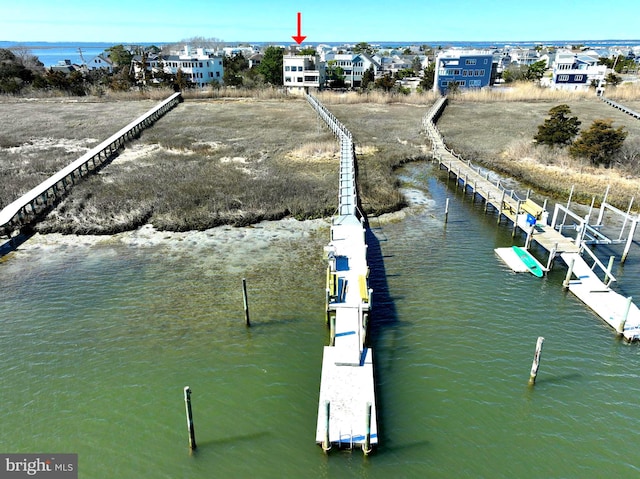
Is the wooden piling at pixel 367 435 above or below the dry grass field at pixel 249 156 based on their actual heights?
below

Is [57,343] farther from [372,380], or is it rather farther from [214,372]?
[372,380]

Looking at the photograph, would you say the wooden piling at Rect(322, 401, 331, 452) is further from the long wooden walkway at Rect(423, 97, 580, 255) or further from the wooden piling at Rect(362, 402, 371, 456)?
the long wooden walkway at Rect(423, 97, 580, 255)

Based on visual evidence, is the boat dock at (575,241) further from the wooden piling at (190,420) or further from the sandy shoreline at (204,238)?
the wooden piling at (190,420)

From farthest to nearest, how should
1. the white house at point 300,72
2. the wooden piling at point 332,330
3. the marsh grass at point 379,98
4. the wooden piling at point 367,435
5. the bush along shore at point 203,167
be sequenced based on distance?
the white house at point 300,72 → the marsh grass at point 379,98 → the bush along shore at point 203,167 → the wooden piling at point 332,330 → the wooden piling at point 367,435

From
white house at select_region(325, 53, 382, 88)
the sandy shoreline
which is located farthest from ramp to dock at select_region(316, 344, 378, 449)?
white house at select_region(325, 53, 382, 88)

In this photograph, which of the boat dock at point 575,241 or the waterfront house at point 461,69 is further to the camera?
the waterfront house at point 461,69

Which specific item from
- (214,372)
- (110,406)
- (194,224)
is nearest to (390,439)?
(214,372)

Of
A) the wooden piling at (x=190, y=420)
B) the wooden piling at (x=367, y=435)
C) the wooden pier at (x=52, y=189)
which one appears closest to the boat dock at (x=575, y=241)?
the wooden piling at (x=367, y=435)
